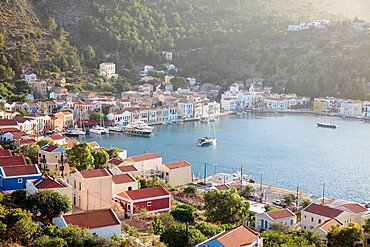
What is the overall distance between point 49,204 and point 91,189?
169 centimetres

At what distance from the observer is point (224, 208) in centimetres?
1144

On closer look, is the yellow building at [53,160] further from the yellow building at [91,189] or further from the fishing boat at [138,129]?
the fishing boat at [138,129]

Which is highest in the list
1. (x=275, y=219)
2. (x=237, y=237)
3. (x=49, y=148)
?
(x=49, y=148)

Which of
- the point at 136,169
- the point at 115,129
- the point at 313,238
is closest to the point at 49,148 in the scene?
the point at 136,169

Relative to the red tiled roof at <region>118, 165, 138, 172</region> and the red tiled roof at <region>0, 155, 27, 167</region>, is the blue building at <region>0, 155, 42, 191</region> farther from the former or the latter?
the red tiled roof at <region>118, 165, 138, 172</region>

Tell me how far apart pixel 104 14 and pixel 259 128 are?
2157 centimetres

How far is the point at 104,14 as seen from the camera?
44562 mm

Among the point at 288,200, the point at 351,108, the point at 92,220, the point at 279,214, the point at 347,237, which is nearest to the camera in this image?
the point at 92,220

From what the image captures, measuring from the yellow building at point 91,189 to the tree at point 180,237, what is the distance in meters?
2.75

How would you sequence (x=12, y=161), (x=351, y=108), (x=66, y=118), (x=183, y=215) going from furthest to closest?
1. (x=351, y=108)
2. (x=66, y=118)
3. (x=12, y=161)
4. (x=183, y=215)

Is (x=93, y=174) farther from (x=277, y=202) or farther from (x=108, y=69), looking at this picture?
(x=108, y=69)

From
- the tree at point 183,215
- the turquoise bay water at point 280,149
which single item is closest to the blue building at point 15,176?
the tree at point 183,215

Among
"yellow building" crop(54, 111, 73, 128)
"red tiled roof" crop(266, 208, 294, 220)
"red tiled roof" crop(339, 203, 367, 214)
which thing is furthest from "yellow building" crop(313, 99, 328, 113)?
"red tiled roof" crop(266, 208, 294, 220)

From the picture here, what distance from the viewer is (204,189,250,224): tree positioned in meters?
11.4
